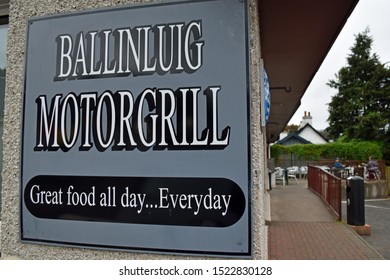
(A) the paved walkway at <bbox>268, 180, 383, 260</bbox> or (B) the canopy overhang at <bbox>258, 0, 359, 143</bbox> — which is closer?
(B) the canopy overhang at <bbox>258, 0, 359, 143</bbox>

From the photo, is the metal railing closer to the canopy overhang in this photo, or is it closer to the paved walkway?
the paved walkway

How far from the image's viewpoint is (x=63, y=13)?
2615 millimetres

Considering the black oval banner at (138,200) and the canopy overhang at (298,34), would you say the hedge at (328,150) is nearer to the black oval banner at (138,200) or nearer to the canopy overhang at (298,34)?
the canopy overhang at (298,34)

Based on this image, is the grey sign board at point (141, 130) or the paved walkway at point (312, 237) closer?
the grey sign board at point (141, 130)

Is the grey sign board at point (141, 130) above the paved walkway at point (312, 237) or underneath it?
above

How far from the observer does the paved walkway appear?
17.6ft

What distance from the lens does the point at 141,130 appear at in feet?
7.67

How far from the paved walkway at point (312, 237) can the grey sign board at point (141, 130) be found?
131 inches

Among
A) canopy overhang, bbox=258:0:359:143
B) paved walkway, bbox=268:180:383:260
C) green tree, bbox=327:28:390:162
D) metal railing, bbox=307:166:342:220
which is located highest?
green tree, bbox=327:28:390:162

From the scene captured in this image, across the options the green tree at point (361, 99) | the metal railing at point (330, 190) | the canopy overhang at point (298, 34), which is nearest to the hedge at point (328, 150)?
the green tree at point (361, 99)

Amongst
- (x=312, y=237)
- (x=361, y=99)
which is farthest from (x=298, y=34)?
(x=361, y=99)

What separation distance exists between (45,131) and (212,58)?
139cm

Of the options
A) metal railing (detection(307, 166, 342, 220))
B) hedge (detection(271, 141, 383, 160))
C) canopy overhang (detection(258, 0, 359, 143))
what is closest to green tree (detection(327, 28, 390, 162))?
hedge (detection(271, 141, 383, 160))

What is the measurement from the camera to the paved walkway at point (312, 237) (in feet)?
17.6
